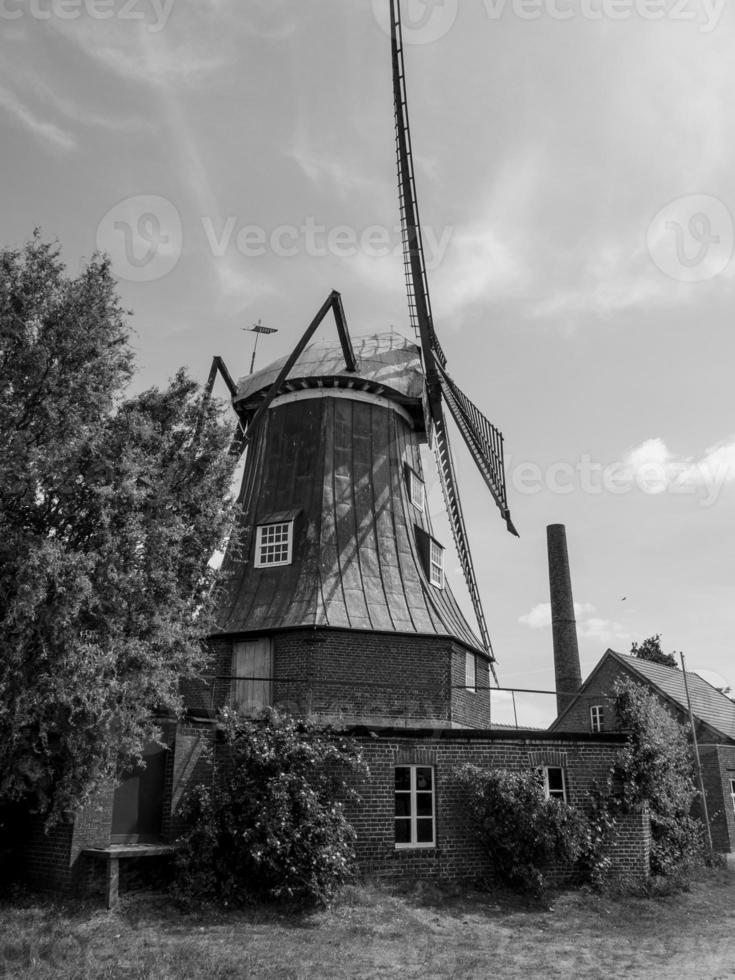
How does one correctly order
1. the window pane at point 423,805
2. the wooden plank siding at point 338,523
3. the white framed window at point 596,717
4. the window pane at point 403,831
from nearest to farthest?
the window pane at point 403,831 < the window pane at point 423,805 < the wooden plank siding at point 338,523 < the white framed window at point 596,717

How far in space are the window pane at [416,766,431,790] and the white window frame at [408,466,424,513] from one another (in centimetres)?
851

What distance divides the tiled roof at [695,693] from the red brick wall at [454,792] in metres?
13.2

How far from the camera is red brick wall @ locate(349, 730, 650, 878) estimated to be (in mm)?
13305

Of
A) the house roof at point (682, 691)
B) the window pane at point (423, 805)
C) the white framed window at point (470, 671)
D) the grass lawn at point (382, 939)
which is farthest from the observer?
the house roof at point (682, 691)

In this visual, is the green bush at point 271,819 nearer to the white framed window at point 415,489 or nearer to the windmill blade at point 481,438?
the white framed window at point 415,489

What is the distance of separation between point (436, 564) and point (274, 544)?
4.47 m

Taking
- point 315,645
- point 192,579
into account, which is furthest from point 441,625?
point 192,579

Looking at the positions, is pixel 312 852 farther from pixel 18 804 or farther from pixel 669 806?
pixel 669 806

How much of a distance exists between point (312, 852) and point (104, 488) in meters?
6.50

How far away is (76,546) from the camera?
10.0 metres

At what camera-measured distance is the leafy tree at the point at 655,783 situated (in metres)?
15.0

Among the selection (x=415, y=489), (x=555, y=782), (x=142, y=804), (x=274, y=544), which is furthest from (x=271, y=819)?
(x=415, y=489)

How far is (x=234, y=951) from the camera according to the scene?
31.2 feet

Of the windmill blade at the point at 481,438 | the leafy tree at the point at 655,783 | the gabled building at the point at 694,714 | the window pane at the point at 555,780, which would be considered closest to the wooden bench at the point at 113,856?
the window pane at the point at 555,780
